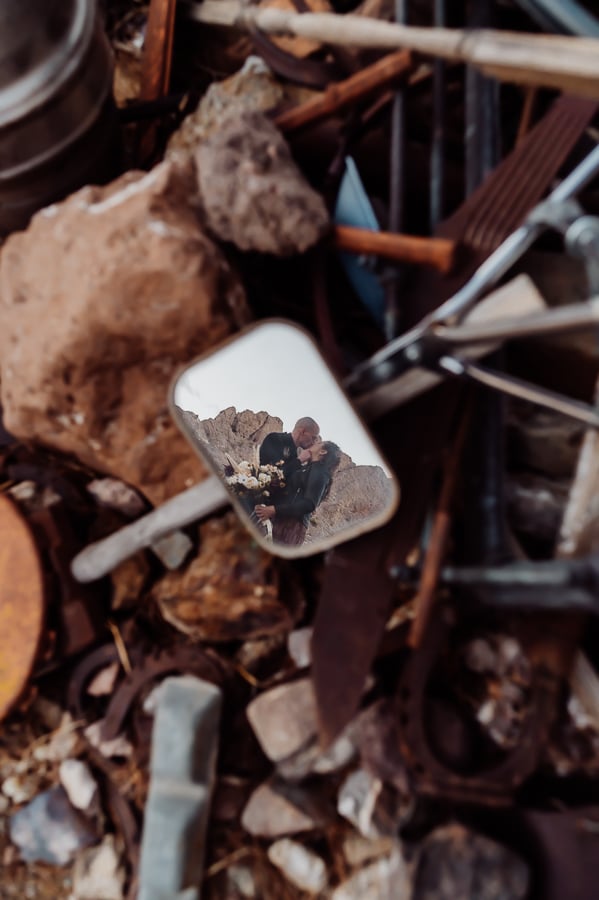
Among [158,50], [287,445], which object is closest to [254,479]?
[287,445]

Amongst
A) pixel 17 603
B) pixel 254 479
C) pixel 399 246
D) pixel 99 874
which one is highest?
pixel 399 246

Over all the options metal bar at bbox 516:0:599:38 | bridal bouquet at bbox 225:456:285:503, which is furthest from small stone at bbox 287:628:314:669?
metal bar at bbox 516:0:599:38

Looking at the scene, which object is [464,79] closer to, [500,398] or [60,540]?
[500,398]

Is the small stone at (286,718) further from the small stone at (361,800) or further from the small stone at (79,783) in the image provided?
the small stone at (79,783)

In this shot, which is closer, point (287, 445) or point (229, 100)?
point (287, 445)

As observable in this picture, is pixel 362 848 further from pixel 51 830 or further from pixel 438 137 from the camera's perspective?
pixel 438 137

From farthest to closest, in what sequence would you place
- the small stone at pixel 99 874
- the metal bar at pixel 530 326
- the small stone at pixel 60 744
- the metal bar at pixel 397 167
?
the small stone at pixel 60 744 → the small stone at pixel 99 874 → the metal bar at pixel 397 167 → the metal bar at pixel 530 326

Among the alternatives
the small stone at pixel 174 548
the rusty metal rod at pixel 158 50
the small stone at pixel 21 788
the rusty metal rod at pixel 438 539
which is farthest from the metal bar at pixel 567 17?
the small stone at pixel 21 788

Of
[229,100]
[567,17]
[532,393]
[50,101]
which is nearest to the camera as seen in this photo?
[532,393]
